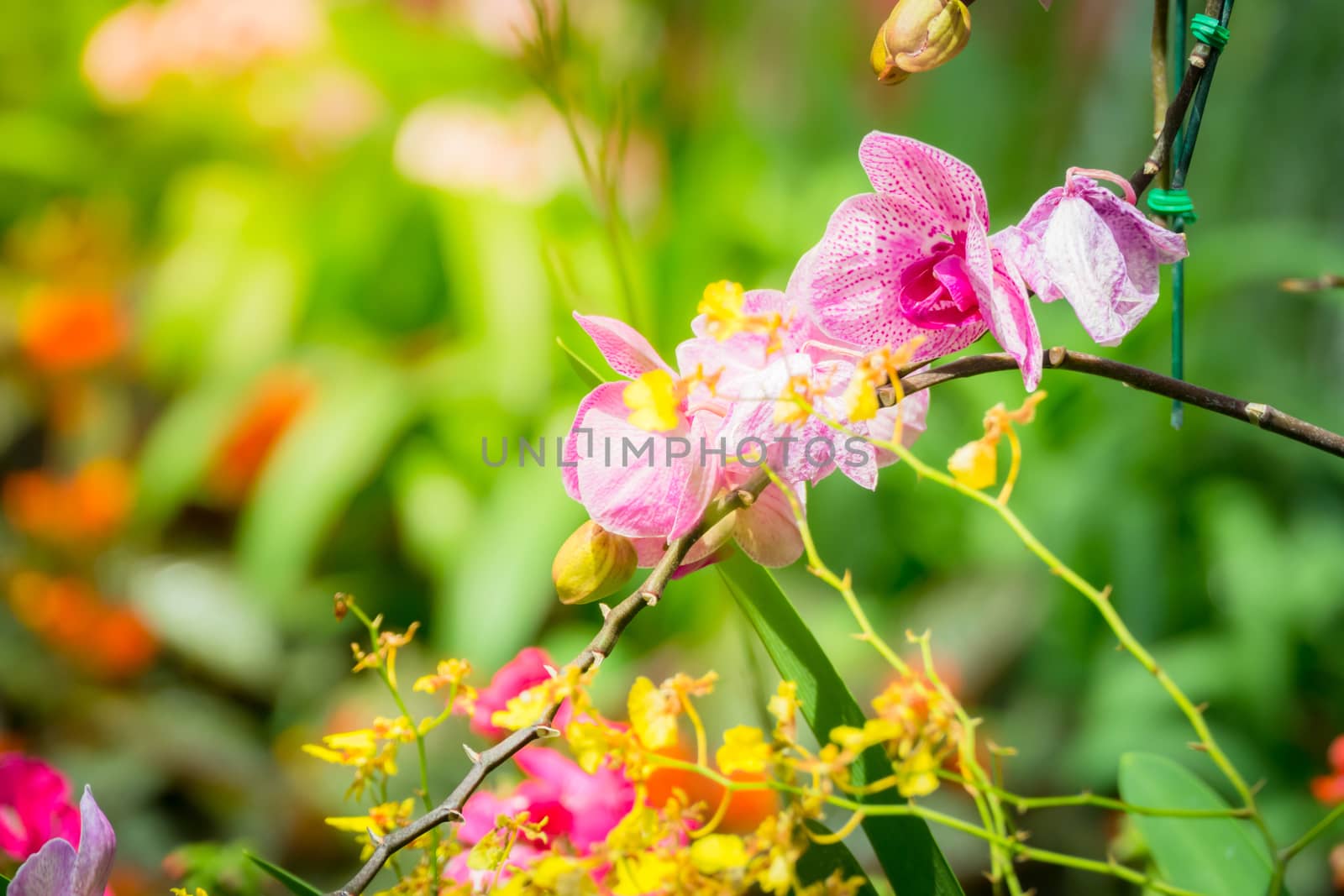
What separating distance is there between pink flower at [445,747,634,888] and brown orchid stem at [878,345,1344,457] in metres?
0.12

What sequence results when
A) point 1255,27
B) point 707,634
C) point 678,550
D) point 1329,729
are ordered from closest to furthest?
point 678,550 < point 1329,729 < point 707,634 < point 1255,27

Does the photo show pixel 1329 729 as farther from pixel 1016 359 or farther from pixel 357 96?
pixel 357 96

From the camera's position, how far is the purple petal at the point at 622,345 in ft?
0.71

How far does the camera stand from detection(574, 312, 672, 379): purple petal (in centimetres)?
22

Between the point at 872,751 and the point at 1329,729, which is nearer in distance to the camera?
the point at 872,751

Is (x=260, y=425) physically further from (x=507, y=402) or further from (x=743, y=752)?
(x=743, y=752)

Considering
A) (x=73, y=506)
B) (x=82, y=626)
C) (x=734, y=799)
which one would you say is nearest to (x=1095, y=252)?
(x=734, y=799)

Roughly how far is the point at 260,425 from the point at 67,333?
284 mm

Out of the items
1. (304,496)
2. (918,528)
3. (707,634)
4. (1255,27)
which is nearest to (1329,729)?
(918,528)

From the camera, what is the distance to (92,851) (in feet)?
0.65

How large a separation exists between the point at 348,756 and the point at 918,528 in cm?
100

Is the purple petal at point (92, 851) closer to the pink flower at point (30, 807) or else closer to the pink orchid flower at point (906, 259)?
the pink flower at point (30, 807)

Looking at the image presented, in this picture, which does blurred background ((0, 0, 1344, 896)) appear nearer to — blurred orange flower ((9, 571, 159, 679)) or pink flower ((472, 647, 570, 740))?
blurred orange flower ((9, 571, 159, 679))

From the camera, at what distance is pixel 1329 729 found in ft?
3.16
